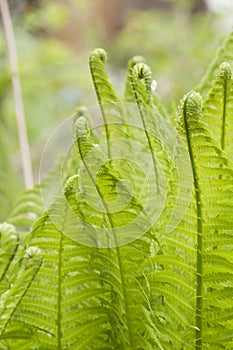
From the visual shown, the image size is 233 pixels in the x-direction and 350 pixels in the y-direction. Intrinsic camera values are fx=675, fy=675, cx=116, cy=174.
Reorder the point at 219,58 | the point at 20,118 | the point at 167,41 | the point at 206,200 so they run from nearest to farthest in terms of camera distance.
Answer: the point at 206,200 → the point at 219,58 → the point at 20,118 → the point at 167,41

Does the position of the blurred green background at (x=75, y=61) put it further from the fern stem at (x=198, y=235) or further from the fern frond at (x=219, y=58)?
the fern stem at (x=198, y=235)

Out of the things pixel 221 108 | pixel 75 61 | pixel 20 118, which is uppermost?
pixel 75 61

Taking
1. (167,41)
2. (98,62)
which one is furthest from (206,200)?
(167,41)

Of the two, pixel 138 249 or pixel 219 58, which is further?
pixel 219 58

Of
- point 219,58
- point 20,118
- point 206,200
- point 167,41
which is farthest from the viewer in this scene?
point 167,41

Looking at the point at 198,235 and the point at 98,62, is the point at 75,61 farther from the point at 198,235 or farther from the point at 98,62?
the point at 198,235

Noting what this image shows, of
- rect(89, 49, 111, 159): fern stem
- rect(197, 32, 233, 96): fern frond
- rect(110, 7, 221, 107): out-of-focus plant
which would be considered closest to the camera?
rect(89, 49, 111, 159): fern stem

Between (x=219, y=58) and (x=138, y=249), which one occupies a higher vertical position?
(x=219, y=58)

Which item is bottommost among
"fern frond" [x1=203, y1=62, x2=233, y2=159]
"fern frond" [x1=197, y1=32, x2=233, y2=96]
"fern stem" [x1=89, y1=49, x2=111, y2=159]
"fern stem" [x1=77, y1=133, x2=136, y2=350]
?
"fern stem" [x1=77, y1=133, x2=136, y2=350]

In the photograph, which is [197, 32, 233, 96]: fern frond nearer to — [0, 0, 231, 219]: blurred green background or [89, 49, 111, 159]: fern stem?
[89, 49, 111, 159]: fern stem

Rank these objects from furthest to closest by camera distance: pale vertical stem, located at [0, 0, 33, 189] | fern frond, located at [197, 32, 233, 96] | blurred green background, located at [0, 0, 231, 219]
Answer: blurred green background, located at [0, 0, 231, 219], pale vertical stem, located at [0, 0, 33, 189], fern frond, located at [197, 32, 233, 96]

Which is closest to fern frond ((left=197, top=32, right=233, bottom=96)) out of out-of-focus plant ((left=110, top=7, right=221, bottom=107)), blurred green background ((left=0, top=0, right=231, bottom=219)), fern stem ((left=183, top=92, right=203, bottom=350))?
fern stem ((left=183, top=92, right=203, bottom=350))
